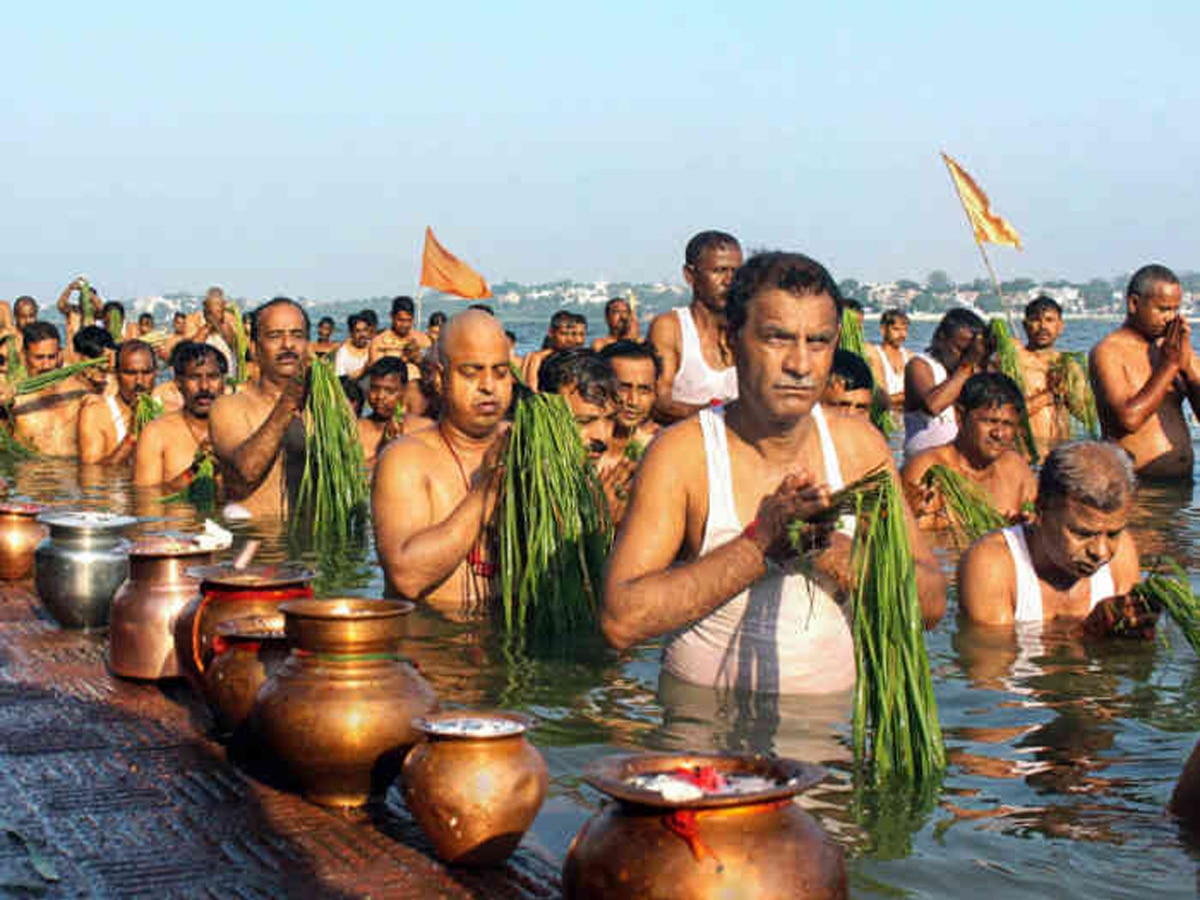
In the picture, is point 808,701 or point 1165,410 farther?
point 1165,410

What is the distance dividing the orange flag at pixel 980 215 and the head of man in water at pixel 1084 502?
26.8 feet

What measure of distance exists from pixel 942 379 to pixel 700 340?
4364mm

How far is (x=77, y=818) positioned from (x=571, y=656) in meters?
2.70

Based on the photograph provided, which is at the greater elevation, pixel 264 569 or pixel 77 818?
pixel 264 569

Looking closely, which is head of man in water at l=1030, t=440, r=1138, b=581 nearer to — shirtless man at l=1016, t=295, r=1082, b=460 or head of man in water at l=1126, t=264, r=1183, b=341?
head of man in water at l=1126, t=264, r=1183, b=341

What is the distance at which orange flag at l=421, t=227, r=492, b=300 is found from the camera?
14125 millimetres

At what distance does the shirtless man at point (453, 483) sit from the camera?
20.1 feet

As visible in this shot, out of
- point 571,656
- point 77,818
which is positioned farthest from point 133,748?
point 571,656

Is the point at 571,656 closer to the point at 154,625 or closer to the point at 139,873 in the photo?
the point at 154,625

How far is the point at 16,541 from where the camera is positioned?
809cm

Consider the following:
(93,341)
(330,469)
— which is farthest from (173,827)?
(93,341)

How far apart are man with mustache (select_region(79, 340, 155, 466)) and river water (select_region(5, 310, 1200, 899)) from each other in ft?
25.5

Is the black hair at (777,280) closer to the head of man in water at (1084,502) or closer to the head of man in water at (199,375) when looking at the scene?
the head of man in water at (1084,502)

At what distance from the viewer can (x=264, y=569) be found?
5.37m
